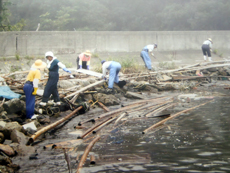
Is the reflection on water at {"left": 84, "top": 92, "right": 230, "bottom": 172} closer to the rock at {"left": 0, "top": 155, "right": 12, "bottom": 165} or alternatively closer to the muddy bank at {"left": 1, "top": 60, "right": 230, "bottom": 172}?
the muddy bank at {"left": 1, "top": 60, "right": 230, "bottom": 172}

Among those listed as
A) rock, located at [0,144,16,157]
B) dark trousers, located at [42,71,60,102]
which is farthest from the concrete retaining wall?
rock, located at [0,144,16,157]

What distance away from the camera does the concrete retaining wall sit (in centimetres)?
2039

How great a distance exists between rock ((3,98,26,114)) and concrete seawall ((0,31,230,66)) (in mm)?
11555

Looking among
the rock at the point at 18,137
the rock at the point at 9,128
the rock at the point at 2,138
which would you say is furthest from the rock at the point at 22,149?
the rock at the point at 9,128

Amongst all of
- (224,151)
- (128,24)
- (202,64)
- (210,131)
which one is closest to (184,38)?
(202,64)

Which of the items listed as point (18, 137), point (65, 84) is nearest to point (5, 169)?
point (18, 137)

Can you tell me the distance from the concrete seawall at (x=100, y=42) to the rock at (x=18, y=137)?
14238mm

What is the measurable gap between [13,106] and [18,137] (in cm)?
277

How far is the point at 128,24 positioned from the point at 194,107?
93.3 ft

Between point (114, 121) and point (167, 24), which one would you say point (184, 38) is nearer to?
point (167, 24)

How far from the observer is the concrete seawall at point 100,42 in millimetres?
20469

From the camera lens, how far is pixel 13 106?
360 inches

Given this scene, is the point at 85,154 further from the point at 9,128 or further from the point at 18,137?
the point at 9,128

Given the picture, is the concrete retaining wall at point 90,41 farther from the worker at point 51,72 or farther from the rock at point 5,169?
the rock at point 5,169
